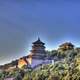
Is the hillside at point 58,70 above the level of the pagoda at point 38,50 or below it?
below

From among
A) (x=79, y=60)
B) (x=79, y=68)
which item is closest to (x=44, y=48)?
(x=79, y=60)

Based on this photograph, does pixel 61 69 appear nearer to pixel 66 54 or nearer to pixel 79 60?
pixel 79 60

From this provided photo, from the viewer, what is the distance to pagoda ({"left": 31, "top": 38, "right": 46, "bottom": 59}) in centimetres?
8600

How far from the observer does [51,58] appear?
279ft

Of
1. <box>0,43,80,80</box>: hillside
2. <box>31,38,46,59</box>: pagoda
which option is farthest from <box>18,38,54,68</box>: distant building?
<box>0,43,80,80</box>: hillside

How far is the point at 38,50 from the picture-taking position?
287ft

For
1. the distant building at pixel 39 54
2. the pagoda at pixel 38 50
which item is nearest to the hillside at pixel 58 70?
the distant building at pixel 39 54

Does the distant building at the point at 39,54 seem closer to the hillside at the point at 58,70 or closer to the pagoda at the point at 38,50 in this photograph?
the pagoda at the point at 38,50

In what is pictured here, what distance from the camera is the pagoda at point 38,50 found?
282ft

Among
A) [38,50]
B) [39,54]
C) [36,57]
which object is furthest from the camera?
[38,50]

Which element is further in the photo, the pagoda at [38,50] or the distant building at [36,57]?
the pagoda at [38,50]

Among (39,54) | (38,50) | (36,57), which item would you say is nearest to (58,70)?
(36,57)

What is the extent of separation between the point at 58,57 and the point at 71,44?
7.43 meters

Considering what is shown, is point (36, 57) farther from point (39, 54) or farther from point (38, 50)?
point (38, 50)
